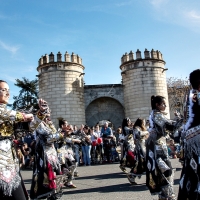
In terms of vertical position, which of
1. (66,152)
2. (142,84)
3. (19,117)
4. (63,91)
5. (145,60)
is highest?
(145,60)

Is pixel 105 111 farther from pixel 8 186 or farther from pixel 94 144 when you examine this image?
pixel 8 186

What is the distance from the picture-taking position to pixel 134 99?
23.5 metres

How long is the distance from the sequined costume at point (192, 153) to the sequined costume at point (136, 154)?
409 cm

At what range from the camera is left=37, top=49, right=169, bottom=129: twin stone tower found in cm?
2264

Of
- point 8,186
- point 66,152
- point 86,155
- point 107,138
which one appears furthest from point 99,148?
point 8,186

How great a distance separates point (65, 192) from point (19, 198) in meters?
3.98

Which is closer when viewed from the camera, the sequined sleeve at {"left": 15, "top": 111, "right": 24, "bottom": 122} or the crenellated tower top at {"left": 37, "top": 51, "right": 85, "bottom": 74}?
the sequined sleeve at {"left": 15, "top": 111, "right": 24, "bottom": 122}

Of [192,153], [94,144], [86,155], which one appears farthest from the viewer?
[94,144]

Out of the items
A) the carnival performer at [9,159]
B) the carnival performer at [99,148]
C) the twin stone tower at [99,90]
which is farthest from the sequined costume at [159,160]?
the twin stone tower at [99,90]

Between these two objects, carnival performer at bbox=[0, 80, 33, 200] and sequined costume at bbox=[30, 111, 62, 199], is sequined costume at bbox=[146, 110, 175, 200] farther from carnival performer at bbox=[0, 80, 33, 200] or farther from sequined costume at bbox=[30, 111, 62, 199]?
carnival performer at bbox=[0, 80, 33, 200]

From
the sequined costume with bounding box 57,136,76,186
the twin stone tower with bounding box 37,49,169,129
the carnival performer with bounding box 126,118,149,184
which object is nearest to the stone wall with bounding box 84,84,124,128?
the twin stone tower with bounding box 37,49,169,129

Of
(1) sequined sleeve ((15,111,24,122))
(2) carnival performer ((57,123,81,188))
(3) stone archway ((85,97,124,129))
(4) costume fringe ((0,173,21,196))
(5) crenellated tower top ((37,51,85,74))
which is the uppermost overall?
(5) crenellated tower top ((37,51,85,74))

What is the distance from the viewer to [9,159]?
3.18 metres

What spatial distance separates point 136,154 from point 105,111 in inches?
664
